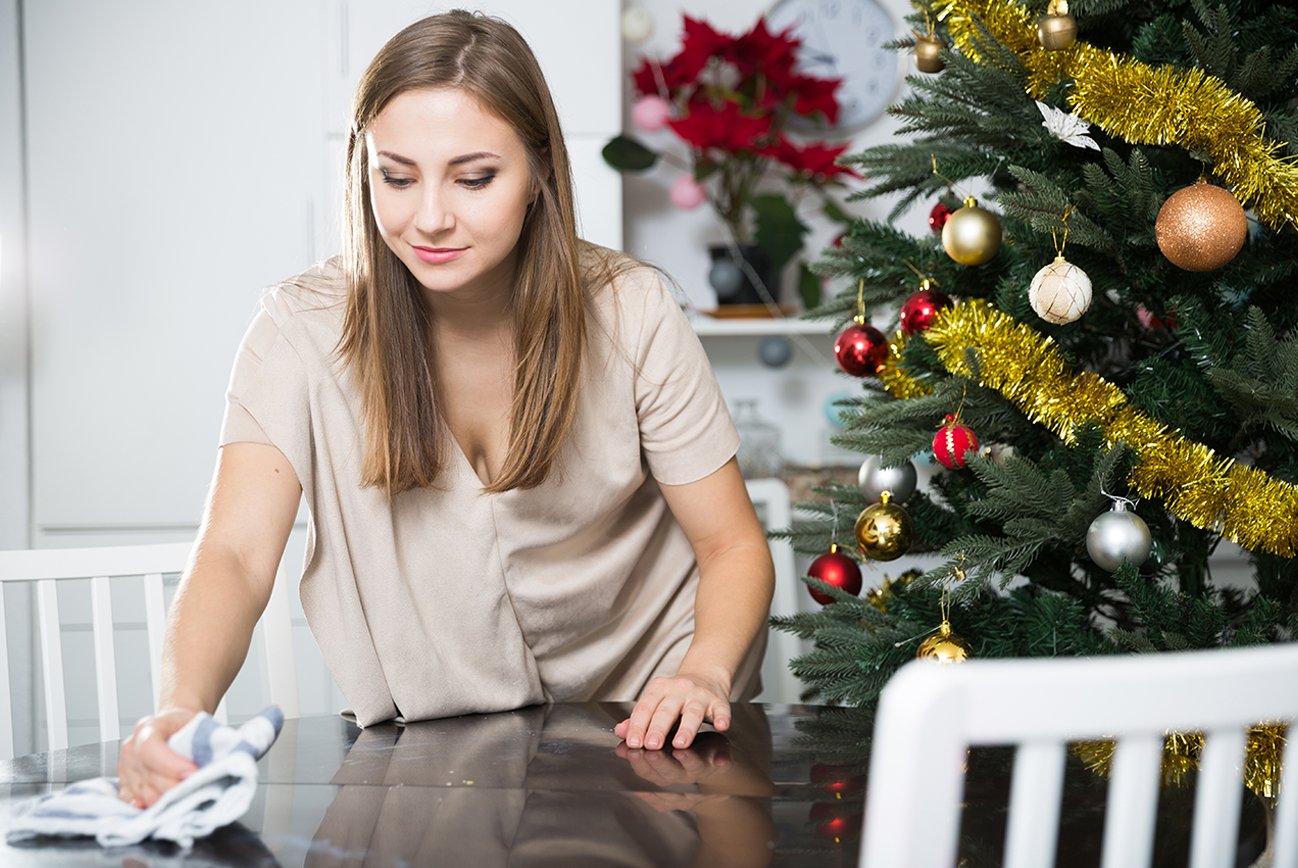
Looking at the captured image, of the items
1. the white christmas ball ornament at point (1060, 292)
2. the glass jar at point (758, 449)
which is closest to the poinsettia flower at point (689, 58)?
the glass jar at point (758, 449)

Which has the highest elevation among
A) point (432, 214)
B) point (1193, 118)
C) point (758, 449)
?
point (1193, 118)

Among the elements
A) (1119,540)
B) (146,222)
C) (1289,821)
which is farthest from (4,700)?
(146,222)

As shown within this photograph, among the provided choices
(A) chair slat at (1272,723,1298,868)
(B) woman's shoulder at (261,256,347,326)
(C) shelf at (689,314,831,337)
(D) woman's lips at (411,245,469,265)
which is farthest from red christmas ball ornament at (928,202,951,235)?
(C) shelf at (689,314,831,337)

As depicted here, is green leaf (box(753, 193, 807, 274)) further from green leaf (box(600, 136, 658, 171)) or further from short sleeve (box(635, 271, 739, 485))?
short sleeve (box(635, 271, 739, 485))

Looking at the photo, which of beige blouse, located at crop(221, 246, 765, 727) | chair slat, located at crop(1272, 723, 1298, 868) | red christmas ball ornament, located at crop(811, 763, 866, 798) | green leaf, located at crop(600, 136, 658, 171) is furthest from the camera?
green leaf, located at crop(600, 136, 658, 171)

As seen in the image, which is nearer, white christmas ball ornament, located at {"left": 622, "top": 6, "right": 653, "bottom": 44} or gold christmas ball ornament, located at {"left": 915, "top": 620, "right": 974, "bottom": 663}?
gold christmas ball ornament, located at {"left": 915, "top": 620, "right": 974, "bottom": 663}

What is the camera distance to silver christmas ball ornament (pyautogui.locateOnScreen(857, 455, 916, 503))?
1431 mm

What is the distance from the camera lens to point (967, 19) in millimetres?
1386

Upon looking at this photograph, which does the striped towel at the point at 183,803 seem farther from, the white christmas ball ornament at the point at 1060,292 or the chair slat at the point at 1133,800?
the white christmas ball ornament at the point at 1060,292

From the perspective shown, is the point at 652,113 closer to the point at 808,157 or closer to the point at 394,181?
the point at 808,157

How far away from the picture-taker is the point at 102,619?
57.0 inches

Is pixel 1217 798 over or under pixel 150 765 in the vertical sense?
over

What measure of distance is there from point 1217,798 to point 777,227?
7.65 feet

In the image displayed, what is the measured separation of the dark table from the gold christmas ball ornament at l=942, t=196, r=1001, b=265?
1.62 feet
